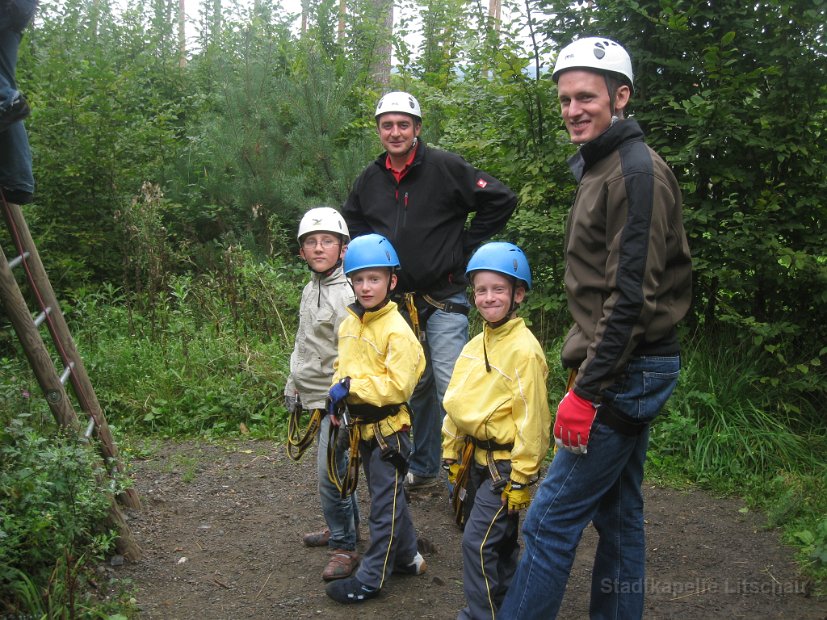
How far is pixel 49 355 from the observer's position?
4.63m

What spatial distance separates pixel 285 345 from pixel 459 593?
4180mm

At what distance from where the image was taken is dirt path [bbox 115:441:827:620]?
411cm

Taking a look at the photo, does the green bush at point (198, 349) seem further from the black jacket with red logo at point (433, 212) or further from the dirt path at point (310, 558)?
the black jacket with red logo at point (433, 212)

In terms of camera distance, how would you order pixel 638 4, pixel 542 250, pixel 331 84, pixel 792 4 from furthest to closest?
1. pixel 331 84
2. pixel 542 250
3. pixel 638 4
4. pixel 792 4

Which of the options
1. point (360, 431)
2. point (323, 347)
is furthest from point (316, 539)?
point (323, 347)

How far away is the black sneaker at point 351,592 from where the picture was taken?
405 centimetres

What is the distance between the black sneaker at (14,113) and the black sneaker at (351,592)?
107 inches

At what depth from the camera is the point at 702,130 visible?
230 inches

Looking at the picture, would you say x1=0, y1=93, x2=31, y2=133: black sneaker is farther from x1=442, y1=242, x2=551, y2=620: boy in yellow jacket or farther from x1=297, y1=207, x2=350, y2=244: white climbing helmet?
x1=442, y1=242, x2=551, y2=620: boy in yellow jacket

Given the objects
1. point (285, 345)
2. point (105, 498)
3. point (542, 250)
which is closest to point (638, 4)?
point (542, 250)

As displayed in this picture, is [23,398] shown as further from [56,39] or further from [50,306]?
[56,39]

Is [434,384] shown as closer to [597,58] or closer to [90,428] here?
[90,428]

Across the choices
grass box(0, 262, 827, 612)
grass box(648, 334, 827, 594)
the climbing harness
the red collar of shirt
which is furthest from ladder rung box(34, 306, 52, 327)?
grass box(648, 334, 827, 594)

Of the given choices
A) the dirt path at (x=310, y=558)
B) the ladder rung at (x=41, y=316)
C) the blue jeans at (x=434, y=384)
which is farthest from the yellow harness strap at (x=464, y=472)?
the ladder rung at (x=41, y=316)
